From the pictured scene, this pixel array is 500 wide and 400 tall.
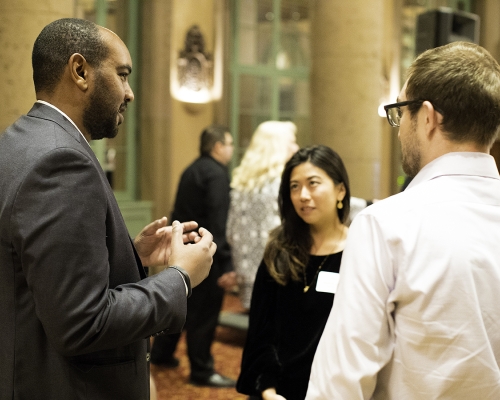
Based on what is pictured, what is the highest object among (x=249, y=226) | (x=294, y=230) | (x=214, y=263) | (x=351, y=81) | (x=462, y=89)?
(x=351, y=81)

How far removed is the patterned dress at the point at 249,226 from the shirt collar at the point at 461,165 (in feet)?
9.90

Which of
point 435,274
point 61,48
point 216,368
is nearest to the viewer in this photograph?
point 435,274

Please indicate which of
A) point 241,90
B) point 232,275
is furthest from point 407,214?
point 241,90

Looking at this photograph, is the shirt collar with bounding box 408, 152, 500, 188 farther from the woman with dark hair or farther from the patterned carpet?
the patterned carpet

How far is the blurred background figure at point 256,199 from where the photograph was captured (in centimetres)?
443

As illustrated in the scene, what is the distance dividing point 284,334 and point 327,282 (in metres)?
0.24

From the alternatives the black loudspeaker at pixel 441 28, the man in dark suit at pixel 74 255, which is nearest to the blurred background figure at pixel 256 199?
the black loudspeaker at pixel 441 28

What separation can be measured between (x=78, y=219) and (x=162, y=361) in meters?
4.06

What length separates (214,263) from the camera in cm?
489

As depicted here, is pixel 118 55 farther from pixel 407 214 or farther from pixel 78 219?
pixel 407 214

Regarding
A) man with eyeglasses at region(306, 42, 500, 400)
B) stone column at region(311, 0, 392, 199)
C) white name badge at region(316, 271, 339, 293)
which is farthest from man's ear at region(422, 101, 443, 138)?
stone column at region(311, 0, 392, 199)

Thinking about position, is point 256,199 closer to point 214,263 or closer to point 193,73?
point 214,263

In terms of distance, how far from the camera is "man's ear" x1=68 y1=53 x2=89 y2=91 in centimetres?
146

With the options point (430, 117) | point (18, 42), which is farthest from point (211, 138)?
point (430, 117)
